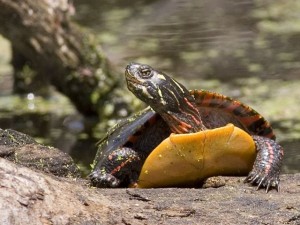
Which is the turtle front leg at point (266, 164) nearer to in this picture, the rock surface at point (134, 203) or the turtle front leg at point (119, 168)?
the rock surface at point (134, 203)

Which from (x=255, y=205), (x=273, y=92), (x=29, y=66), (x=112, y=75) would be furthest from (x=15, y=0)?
(x=255, y=205)

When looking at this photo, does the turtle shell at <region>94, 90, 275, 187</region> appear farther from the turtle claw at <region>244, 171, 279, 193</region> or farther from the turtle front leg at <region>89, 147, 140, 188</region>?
the turtle claw at <region>244, 171, 279, 193</region>

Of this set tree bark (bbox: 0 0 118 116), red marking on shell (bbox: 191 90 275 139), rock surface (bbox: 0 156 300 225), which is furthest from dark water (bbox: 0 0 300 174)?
rock surface (bbox: 0 156 300 225)

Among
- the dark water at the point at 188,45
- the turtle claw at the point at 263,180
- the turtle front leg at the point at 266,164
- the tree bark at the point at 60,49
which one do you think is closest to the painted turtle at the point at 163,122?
the turtle front leg at the point at 266,164

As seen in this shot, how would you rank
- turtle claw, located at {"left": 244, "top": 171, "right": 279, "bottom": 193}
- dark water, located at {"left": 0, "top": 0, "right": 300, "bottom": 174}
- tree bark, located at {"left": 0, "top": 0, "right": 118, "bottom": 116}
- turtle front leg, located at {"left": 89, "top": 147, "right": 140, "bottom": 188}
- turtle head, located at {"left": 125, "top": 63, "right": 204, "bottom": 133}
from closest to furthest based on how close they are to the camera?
turtle claw, located at {"left": 244, "top": 171, "right": 279, "bottom": 193}
turtle front leg, located at {"left": 89, "top": 147, "right": 140, "bottom": 188}
turtle head, located at {"left": 125, "top": 63, "right": 204, "bottom": 133}
tree bark, located at {"left": 0, "top": 0, "right": 118, "bottom": 116}
dark water, located at {"left": 0, "top": 0, "right": 300, "bottom": 174}

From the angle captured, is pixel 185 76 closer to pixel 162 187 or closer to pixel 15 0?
pixel 15 0

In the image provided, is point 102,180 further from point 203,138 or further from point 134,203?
point 134,203
